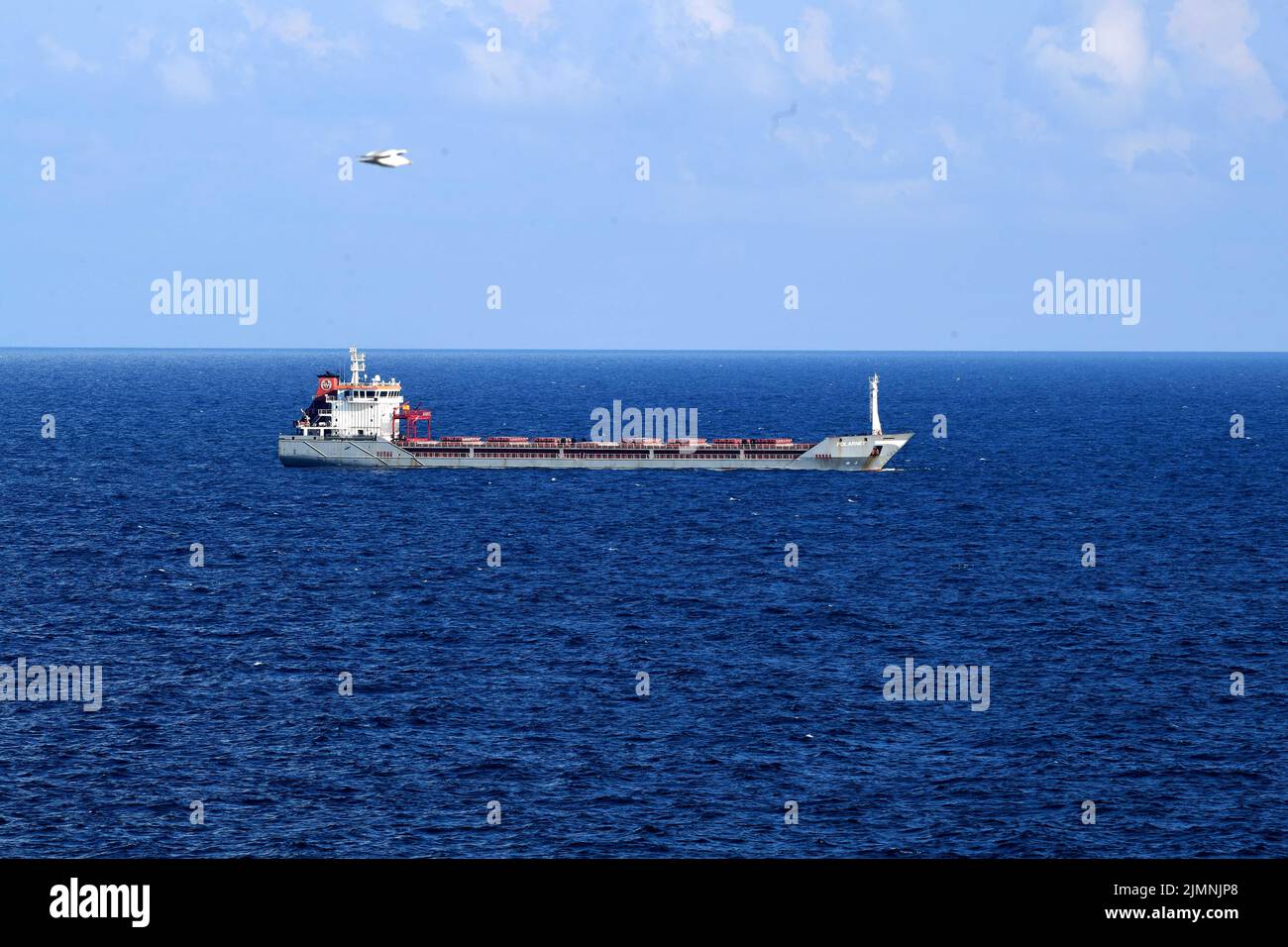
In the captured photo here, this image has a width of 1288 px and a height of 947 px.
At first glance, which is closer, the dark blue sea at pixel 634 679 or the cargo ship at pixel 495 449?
the dark blue sea at pixel 634 679

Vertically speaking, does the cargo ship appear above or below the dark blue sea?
above

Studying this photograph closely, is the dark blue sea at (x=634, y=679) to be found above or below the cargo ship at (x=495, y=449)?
below

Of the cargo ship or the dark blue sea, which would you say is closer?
the dark blue sea

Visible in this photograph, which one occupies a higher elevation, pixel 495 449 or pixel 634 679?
pixel 495 449

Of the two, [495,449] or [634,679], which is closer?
[634,679]
